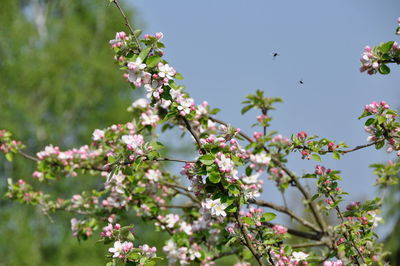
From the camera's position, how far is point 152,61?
200cm

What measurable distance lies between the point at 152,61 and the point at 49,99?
10.3 m

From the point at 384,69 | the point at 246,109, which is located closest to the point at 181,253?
the point at 246,109

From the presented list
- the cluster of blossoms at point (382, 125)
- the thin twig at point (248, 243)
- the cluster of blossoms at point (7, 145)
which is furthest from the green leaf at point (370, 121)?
the cluster of blossoms at point (7, 145)

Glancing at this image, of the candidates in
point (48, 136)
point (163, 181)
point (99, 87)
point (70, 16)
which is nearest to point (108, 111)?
point (99, 87)

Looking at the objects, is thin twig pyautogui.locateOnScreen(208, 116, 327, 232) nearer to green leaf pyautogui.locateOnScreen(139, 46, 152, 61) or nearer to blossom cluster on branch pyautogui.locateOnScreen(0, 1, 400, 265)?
blossom cluster on branch pyautogui.locateOnScreen(0, 1, 400, 265)

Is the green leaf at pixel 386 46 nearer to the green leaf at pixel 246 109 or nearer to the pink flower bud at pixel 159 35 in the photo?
the pink flower bud at pixel 159 35

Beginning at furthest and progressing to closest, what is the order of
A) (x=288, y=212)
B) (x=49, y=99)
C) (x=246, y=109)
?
(x=49, y=99) → (x=246, y=109) → (x=288, y=212)

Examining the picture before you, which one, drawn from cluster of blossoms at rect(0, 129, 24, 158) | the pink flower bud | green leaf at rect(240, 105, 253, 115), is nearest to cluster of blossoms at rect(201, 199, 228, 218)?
the pink flower bud

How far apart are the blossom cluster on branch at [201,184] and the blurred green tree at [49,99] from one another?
718 centimetres

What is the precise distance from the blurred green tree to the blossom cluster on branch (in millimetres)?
7180

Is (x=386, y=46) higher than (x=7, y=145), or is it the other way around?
(x=7, y=145)

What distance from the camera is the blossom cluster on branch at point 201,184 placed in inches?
80.8

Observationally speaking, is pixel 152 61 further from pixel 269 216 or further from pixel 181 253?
pixel 181 253

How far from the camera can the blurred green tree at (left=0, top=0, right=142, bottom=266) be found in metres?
10.4
